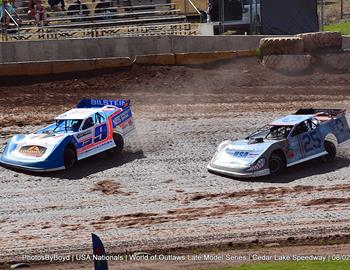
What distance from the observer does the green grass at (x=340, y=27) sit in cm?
3393

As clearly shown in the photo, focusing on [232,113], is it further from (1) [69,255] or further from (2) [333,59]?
(1) [69,255]

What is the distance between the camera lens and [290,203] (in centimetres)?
1817

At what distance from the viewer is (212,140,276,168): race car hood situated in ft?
66.3

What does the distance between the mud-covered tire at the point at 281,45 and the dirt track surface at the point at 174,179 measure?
574mm

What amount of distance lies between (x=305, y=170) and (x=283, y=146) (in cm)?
82

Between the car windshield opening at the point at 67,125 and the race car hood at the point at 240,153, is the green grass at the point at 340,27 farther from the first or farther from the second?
the car windshield opening at the point at 67,125

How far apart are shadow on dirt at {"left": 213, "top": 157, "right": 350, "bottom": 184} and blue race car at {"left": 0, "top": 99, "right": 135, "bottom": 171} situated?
361 cm

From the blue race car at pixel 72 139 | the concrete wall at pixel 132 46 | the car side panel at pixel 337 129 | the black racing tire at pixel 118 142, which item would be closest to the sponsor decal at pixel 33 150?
the blue race car at pixel 72 139

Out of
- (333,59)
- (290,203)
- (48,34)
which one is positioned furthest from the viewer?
(48,34)

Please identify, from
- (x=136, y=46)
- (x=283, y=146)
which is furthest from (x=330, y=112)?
(x=136, y=46)

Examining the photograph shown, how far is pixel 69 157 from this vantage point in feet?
69.8

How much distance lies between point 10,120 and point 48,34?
6.90 meters

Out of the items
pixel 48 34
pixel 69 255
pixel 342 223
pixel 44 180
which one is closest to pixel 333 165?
pixel 342 223

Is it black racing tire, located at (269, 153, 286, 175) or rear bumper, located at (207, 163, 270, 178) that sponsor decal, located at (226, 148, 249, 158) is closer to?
rear bumper, located at (207, 163, 270, 178)
